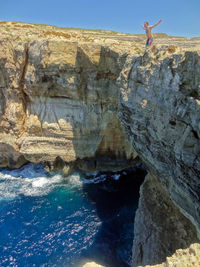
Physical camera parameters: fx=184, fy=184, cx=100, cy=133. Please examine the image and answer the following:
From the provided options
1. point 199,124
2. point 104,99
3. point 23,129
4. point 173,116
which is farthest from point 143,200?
point 23,129

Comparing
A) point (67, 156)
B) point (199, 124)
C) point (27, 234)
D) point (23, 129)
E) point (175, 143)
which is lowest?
point (27, 234)

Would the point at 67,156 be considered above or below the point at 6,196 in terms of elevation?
above

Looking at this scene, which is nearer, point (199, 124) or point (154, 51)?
point (199, 124)

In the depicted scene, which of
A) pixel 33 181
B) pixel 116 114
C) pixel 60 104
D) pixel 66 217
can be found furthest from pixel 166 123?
pixel 33 181

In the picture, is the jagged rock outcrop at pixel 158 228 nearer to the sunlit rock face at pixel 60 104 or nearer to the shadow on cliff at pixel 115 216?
the shadow on cliff at pixel 115 216

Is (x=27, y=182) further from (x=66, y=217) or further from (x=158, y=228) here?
(x=158, y=228)

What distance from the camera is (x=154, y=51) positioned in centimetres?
1020

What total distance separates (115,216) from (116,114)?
10.9 meters

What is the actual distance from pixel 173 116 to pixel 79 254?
12.9 metres

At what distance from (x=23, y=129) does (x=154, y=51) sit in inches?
741

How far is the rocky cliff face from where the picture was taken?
7978mm

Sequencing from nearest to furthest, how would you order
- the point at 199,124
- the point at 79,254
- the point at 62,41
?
the point at 199,124 < the point at 79,254 < the point at 62,41

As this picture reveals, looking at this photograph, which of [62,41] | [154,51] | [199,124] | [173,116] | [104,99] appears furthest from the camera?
[104,99]

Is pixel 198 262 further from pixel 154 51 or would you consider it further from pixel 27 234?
pixel 27 234
